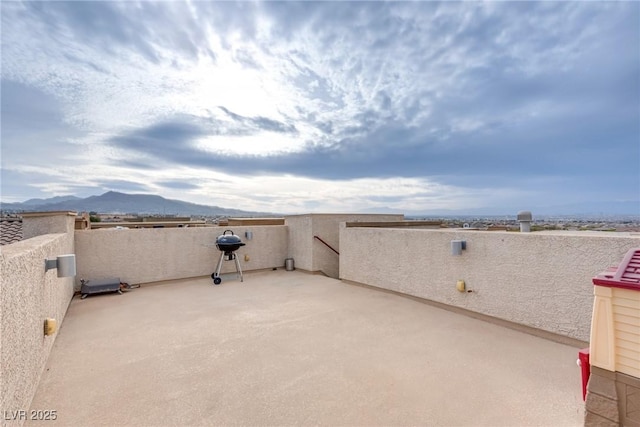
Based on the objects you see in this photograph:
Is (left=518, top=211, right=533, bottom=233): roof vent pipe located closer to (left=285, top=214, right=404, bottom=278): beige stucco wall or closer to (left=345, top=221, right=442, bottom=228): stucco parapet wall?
(left=345, top=221, right=442, bottom=228): stucco parapet wall

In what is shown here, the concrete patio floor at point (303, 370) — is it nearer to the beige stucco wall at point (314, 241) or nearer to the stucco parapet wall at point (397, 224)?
the stucco parapet wall at point (397, 224)

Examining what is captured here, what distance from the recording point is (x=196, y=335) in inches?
174

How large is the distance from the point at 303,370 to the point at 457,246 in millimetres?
3564

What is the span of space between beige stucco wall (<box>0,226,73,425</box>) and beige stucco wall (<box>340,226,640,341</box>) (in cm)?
592

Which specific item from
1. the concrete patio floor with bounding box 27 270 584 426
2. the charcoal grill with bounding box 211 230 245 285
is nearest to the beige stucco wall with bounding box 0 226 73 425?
the concrete patio floor with bounding box 27 270 584 426

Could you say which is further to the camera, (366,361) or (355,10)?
(355,10)

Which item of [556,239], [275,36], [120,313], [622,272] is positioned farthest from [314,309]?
[275,36]

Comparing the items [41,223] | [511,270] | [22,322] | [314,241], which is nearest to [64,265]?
[22,322]

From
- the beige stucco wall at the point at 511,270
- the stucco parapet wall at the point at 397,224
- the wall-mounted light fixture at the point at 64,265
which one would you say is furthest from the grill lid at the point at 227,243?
the wall-mounted light fixture at the point at 64,265

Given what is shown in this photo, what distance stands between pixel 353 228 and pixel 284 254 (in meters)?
3.50

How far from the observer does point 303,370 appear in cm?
330

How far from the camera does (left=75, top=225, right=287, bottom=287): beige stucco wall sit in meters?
7.18

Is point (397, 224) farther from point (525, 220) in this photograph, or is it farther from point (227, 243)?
point (227, 243)

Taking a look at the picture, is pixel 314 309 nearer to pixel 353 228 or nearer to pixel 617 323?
pixel 353 228
